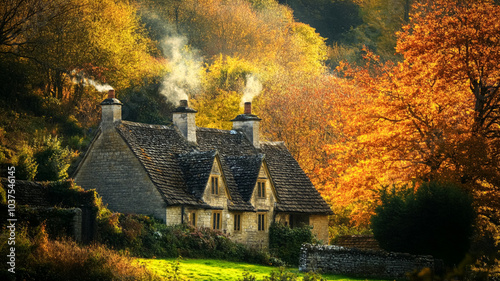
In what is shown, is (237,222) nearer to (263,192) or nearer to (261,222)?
(261,222)

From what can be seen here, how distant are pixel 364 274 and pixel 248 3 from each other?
2856 inches

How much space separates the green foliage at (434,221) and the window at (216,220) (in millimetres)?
10133

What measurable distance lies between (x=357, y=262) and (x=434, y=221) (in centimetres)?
476

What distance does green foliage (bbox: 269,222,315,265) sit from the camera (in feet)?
134

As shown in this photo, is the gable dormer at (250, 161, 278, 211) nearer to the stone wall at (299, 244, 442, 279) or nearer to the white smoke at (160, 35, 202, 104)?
the stone wall at (299, 244, 442, 279)

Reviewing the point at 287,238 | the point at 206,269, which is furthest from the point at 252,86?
the point at 206,269

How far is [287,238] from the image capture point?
4147cm

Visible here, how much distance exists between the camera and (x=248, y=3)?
320ft

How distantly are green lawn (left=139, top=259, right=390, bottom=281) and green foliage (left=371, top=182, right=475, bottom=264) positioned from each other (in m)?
5.39

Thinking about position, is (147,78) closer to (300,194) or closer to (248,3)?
(300,194)

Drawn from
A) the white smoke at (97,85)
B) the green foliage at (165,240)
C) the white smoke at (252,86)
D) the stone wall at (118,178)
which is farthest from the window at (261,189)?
the white smoke at (252,86)

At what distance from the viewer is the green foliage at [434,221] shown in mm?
31719

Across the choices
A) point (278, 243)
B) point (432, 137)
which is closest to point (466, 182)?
point (432, 137)

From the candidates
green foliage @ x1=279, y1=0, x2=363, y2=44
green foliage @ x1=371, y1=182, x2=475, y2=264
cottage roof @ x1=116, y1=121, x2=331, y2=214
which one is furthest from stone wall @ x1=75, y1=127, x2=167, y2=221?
A: green foliage @ x1=279, y1=0, x2=363, y2=44
